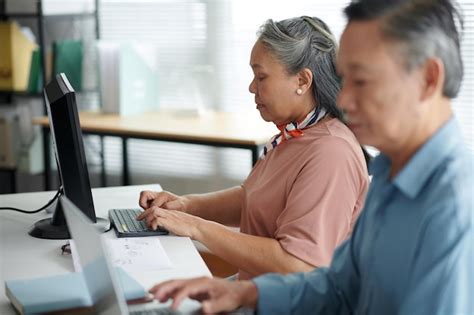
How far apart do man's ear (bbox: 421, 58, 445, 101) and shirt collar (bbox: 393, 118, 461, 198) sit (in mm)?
65

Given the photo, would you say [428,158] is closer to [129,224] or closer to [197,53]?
[129,224]

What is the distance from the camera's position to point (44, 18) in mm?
4289

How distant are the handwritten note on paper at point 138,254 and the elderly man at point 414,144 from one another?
0.69 metres

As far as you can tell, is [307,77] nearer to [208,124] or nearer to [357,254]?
[357,254]

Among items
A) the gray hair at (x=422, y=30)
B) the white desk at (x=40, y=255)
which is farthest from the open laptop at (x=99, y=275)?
the gray hair at (x=422, y=30)

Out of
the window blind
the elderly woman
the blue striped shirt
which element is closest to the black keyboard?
the blue striped shirt

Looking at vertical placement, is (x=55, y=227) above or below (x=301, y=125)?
below

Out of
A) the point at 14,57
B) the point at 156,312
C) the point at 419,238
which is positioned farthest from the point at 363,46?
the point at 14,57

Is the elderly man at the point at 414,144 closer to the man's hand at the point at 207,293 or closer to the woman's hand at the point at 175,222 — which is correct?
the man's hand at the point at 207,293

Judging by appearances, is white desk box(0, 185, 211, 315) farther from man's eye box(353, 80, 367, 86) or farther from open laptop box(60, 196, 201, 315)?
man's eye box(353, 80, 367, 86)

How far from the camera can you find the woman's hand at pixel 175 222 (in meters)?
2.08

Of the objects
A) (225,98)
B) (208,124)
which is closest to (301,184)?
(208,124)

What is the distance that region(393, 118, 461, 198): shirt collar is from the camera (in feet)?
4.02

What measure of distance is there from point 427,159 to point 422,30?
7.7 inches
